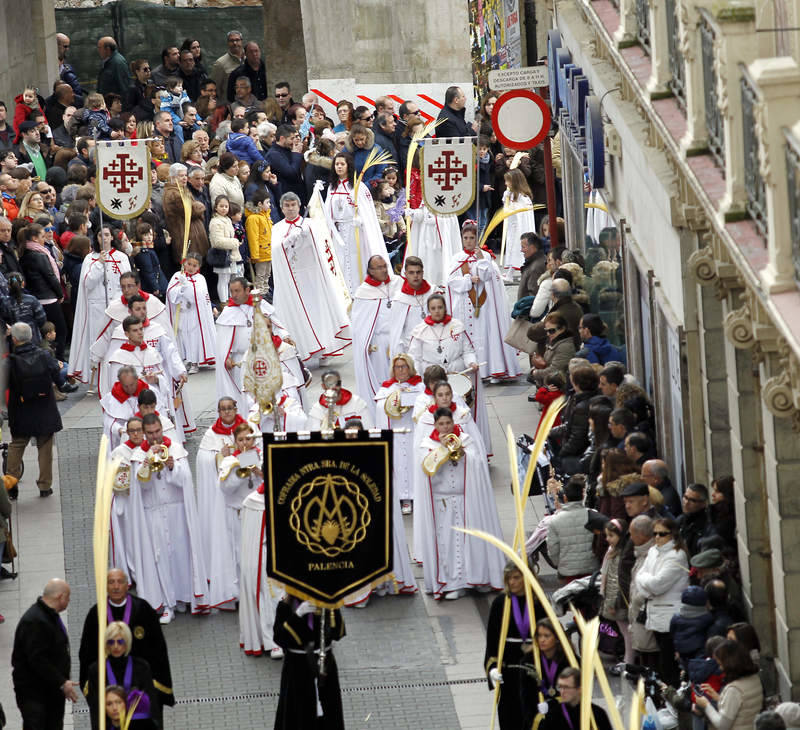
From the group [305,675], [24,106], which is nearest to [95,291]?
[24,106]

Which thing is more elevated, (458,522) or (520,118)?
(520,118)

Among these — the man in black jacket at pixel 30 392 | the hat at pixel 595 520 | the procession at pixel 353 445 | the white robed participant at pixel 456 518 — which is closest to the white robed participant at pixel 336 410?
the procession at pixel 353 445

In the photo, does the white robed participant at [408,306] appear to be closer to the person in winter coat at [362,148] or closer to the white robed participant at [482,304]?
the white robed participant at [482,304]

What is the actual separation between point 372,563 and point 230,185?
40.1ft

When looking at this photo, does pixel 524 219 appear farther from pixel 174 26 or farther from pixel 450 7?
pixel 174 26

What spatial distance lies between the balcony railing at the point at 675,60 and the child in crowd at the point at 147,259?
9.88 metres

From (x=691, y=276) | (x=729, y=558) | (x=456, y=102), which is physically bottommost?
(x=729, y=558)

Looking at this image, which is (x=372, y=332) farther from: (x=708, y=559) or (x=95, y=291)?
(x=708, y=559)

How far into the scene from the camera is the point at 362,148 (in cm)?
2556

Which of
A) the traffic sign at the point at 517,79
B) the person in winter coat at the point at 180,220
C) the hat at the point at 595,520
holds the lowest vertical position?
the hat at the point at 595,520

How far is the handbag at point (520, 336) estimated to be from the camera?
1975 centimetres

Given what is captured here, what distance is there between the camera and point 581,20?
21.5 meters

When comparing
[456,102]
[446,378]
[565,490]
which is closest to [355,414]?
[446,378]

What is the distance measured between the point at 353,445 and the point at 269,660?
3.10m
